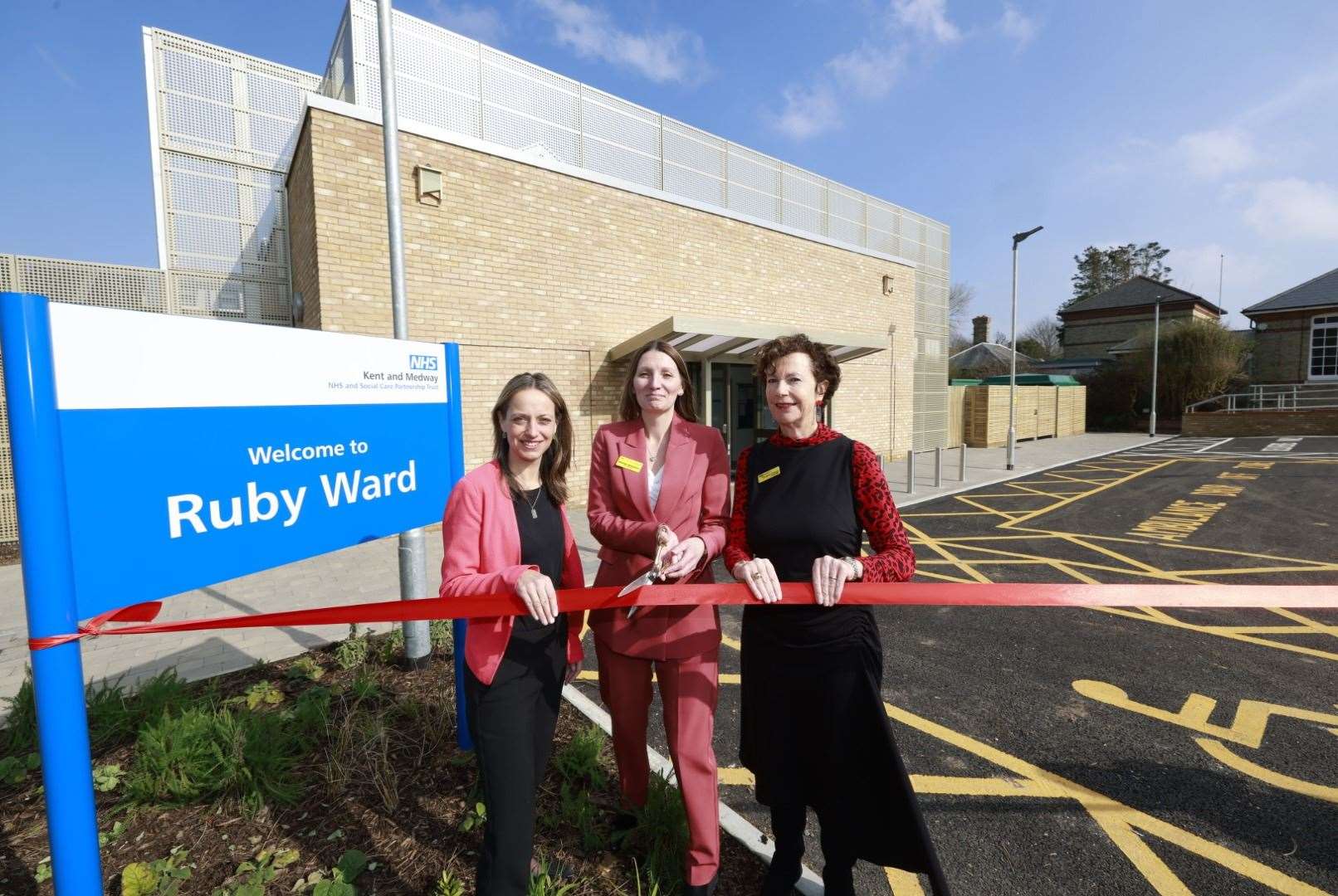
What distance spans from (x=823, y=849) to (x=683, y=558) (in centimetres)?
108

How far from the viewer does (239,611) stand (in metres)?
5.48

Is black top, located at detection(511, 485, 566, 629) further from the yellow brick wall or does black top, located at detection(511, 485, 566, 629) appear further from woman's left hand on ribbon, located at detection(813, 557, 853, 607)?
the yellow brick wall

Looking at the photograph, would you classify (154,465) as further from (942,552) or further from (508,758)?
(942,552)

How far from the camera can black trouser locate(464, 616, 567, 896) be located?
1774mm

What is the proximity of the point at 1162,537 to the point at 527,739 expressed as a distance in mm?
9378

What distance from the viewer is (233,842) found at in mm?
2301

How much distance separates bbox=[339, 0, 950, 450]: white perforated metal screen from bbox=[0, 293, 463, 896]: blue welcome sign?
5.77 meters

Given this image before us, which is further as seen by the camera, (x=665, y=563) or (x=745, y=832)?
(x=745, y=832)

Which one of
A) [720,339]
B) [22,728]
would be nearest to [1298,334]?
[720,339]

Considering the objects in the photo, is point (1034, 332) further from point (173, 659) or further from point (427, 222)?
point (173, 659)

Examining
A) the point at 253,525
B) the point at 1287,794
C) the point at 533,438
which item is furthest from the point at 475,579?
the point at 1287,794

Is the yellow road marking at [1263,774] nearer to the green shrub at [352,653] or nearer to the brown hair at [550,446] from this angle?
the brown hair at [550,446]

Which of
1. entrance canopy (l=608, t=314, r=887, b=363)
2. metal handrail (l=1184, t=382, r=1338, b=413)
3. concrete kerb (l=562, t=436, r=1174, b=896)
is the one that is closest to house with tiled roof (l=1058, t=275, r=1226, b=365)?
metal handrail (l=1184, t=382, r=1338, b=413)

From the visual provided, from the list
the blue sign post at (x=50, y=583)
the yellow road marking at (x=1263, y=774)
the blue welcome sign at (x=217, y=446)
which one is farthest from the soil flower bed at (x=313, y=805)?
the yellow road marking at (x=1263, y=774)
